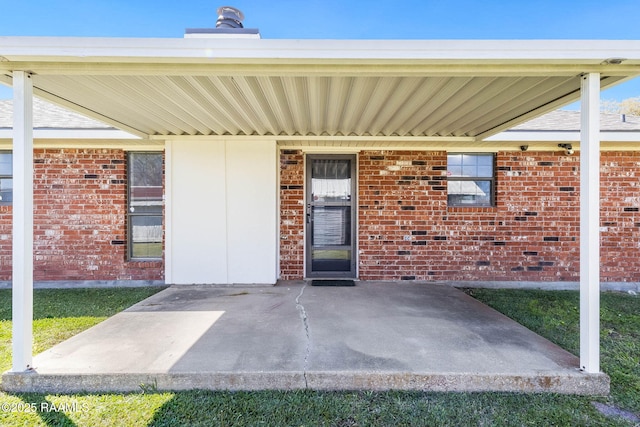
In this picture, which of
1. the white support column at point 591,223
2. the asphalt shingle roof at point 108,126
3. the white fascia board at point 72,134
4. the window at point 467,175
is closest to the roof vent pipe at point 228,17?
the white fascia board at point 72,134

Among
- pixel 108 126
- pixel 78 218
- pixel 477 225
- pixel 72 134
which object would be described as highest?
pixel 108 126

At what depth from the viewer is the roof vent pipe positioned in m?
4.86

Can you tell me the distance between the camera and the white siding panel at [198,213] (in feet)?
17.1

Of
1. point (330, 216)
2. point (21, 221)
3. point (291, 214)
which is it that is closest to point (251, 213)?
point (291, 214)

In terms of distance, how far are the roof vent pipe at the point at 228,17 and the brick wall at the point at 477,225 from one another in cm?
214

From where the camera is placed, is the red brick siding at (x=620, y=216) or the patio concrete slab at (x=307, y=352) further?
the red brick siding at (x=620, y=216)

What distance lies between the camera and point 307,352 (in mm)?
2816

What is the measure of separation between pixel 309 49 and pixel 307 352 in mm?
2499

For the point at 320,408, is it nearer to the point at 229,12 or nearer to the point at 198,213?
the point at 198,213

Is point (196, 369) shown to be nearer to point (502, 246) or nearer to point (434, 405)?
point (434, 405)

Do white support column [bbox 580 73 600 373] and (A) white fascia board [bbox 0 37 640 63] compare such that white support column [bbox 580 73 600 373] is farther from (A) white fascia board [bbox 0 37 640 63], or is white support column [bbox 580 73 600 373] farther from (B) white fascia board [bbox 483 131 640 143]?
(B) white fascia board [bbox 483 131 640 143]

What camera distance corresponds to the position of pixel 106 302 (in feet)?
15.0

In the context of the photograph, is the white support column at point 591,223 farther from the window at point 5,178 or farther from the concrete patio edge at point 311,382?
the window at point 5,178

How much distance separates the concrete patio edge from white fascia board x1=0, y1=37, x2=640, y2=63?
8.01ft
